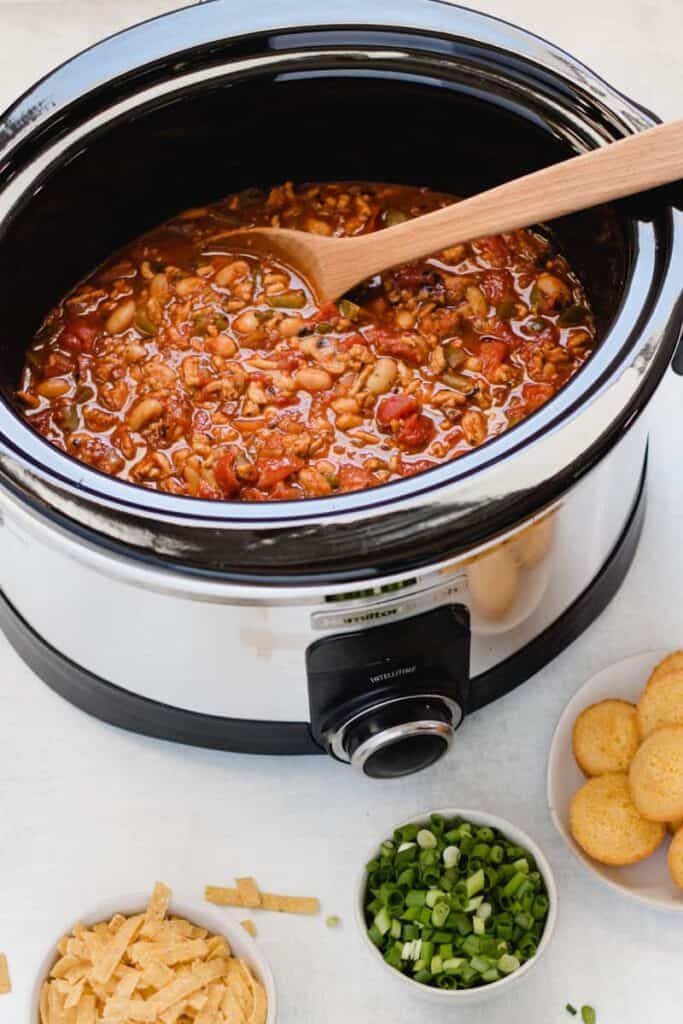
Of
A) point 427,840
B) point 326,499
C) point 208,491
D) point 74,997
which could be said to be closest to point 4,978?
point 74,997

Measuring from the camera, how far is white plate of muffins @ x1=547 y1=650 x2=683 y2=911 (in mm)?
2299

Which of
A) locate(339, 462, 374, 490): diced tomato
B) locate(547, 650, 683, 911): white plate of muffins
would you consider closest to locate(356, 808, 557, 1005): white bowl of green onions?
locate(547, 650, 683, 911): white plate of muffins

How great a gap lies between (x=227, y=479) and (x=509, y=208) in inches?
26.8

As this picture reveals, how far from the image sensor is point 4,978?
2404 millimetres

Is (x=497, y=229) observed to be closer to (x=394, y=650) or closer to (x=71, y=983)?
(x=394, y=650)

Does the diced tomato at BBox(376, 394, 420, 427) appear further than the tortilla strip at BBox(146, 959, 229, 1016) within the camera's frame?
Yes

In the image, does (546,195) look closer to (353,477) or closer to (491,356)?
(491,356)

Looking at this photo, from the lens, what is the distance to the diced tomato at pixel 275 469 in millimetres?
2459

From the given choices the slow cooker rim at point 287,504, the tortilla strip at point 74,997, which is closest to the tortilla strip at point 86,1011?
the tortilla strip at point 74,997

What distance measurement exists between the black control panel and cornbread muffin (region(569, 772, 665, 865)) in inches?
10.4

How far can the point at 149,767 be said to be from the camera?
104 inches

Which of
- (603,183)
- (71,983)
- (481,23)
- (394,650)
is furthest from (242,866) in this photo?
(481,23)

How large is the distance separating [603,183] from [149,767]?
4.34 feet

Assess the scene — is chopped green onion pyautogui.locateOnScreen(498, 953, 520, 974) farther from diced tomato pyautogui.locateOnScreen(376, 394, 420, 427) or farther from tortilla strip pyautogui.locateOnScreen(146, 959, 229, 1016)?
diced tomato pyautogui.locateOnScreen(376, 394, 420, 427)
